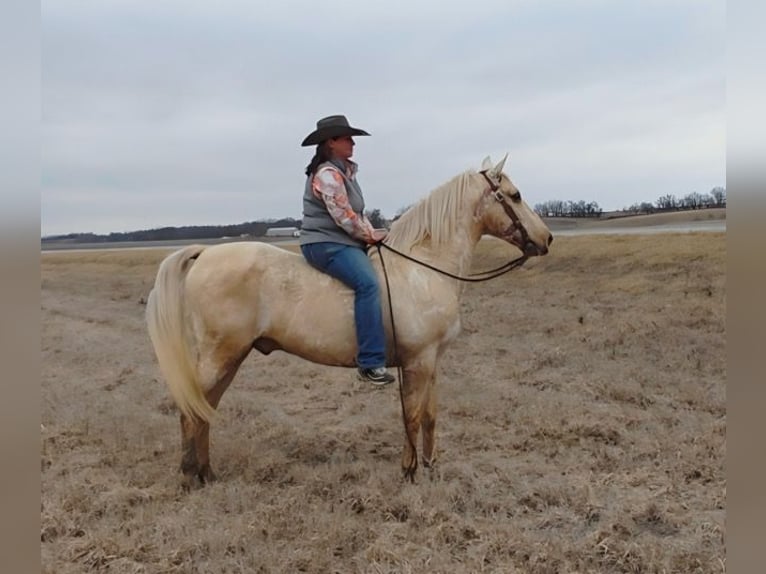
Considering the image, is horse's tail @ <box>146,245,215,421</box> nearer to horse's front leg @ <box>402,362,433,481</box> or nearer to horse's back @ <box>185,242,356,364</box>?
horse's back @ <box>185,242,356,364</box>

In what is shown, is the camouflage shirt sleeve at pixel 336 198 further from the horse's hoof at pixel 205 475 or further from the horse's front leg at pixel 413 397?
the horse's hoof at pixel 205 475

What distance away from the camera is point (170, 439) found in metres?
3.82

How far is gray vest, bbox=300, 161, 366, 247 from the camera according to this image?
9.70 ft

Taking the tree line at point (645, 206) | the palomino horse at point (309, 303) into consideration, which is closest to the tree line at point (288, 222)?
the tree line at point (645, 206)

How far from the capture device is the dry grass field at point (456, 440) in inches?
98.9

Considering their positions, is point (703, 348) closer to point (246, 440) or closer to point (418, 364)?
point (418, 364)

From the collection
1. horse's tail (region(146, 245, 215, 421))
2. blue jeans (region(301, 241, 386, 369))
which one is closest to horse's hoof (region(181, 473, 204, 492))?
horse's tail (region(146, 245, 215, 421))

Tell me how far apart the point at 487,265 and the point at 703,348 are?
1.96m

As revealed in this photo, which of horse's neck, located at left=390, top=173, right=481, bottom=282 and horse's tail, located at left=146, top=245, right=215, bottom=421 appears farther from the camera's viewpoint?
horse's neck, located at left=390, top=173, right=481, bottom=282

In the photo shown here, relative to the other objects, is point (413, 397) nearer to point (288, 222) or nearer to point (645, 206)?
point (288, 222)

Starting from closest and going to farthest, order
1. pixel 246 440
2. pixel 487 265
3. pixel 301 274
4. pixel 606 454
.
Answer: pixel 301 274 → pixel 606 454 → pixel 246 440 → pixel 487 265

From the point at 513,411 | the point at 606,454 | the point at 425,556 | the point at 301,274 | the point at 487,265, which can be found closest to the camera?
the point at 425,556
